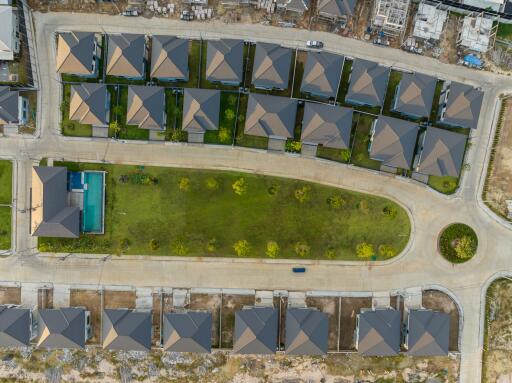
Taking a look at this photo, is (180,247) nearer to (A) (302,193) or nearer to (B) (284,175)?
(B) (284,175)

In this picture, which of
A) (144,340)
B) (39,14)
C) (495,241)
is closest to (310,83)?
(495,241)

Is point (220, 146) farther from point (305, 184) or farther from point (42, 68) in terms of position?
A: point (42, 68)

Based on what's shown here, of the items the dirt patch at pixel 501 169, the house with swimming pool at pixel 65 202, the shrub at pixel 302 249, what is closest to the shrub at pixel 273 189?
the shrub at pixel 302 249

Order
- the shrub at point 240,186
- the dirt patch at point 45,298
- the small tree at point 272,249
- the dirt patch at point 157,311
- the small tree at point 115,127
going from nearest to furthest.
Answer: the small tree at point 115,127 < the shrub at point 240,186 < the small tree at point 272,249 < the dirt patch at point 45,298 < the dirt patch at point 157,311

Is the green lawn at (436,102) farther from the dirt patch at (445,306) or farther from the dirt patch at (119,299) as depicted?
the dirt patch at (119,299)

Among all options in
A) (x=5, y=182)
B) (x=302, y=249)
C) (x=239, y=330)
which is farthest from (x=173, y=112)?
(x=239, y=330)

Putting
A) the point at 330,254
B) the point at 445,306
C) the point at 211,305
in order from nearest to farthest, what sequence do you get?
1. the point at 330,254
2. the point at 211,305
3. the point at 445,306
